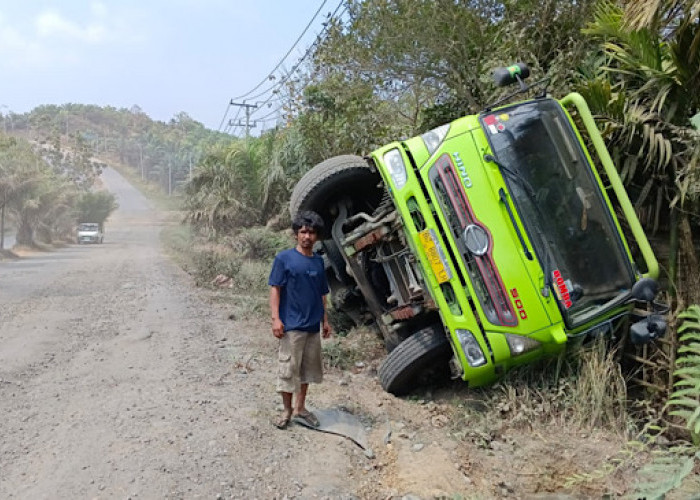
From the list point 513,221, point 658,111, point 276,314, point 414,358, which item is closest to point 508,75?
point 513,221

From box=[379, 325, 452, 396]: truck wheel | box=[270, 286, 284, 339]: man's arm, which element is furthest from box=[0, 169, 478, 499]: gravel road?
box=[270, 286, 284, 339]: man's arm

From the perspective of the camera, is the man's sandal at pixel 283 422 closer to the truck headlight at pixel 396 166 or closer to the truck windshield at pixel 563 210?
the truck headlight at pixel 396 166

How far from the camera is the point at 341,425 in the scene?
4.59 m

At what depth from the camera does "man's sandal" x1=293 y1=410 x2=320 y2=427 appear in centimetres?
446

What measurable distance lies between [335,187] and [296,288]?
2.05 metres

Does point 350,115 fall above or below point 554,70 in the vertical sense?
above

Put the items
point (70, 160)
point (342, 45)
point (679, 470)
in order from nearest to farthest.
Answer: point (679, 470) < point (342, 45) < point (70, 160)

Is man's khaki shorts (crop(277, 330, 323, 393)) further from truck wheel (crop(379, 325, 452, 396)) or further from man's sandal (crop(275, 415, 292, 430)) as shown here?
truck wheel (crop(379, 325, 452, 396))

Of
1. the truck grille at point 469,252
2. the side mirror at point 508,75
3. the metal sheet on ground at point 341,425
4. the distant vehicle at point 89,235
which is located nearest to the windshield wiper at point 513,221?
the truck grille at point 469,252

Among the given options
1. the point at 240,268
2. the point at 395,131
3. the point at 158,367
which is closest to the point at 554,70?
the point at 395,131

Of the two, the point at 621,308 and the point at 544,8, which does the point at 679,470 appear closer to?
the point at 621,308

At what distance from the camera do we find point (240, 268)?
1203cm

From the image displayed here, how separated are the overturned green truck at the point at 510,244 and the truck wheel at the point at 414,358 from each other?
12mm

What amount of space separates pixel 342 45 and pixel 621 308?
20.8 ft
